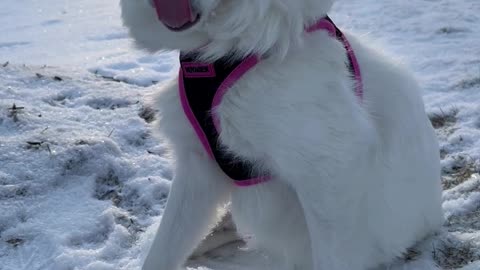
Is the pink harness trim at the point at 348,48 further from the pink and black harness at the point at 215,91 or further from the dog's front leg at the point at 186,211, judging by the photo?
the dog's front leg at the point at 186,211

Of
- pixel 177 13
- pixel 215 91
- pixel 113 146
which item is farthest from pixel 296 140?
pixel 113 146

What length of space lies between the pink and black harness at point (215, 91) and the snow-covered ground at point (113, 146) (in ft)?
1.20

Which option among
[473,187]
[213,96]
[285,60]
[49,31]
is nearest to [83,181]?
[213,96]

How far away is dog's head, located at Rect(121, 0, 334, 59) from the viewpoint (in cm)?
285

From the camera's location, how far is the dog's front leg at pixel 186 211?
340cm

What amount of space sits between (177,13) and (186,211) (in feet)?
3.61

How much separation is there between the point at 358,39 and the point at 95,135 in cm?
218

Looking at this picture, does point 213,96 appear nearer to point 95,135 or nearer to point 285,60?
point 285,60

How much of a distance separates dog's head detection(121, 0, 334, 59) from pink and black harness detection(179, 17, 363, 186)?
2.4 inches

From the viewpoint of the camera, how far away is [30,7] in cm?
987

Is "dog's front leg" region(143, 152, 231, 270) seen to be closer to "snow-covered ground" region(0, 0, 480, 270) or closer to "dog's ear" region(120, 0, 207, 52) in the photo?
"snow-covered ground" region(0, 0, 480, 270)

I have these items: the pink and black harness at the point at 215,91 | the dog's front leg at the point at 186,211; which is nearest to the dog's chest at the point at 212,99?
the pink and black harness at the point at 215,91

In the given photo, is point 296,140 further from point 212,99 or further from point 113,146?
point 113,146

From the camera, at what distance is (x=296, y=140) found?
2.86 meters
